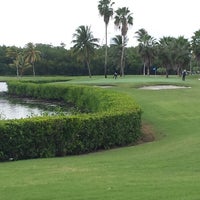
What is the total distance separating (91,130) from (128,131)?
8.50 ft

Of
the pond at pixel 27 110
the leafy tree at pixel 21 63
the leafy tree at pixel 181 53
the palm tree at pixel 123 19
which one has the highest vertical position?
the palm tree at pixel 123 19

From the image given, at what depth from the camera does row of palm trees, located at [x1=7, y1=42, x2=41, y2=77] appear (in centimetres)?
12550

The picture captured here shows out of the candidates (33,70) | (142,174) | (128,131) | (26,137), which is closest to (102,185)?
(142,174)

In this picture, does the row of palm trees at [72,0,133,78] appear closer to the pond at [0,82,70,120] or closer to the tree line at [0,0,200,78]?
the tree line at [0,0,200,78]

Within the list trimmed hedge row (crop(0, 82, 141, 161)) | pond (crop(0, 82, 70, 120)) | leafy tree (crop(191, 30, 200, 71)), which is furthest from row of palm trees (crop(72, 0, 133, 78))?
trimmed hedge row (crop(0, 82, 141, 161))

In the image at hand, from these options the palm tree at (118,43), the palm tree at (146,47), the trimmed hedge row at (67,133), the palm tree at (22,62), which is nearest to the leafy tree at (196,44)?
the palm tree at (146,47)

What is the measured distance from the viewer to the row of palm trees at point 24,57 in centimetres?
12550

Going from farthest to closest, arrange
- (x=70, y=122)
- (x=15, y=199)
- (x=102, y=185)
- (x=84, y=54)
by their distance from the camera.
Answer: (x=84, y=54)
(x=70, y=122)
(x=102, y=185)
(x=15, y=199)

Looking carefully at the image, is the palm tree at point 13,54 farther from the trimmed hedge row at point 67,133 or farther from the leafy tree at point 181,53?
the trimmed hedge row at point 67,133

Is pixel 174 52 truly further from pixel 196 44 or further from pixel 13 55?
pixel 13 55

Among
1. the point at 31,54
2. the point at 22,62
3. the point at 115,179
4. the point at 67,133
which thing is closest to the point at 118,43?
the point at 31,54

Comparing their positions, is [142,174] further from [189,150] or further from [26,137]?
[26,137]

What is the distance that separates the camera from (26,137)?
642 inches

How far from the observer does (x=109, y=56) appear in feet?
407
